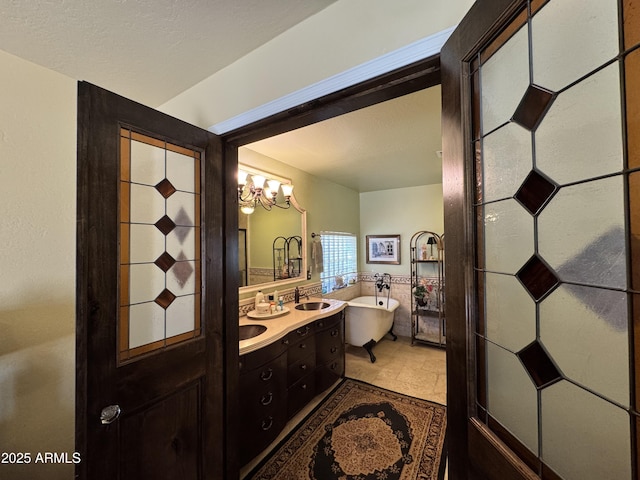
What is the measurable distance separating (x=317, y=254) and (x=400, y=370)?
5.77ft

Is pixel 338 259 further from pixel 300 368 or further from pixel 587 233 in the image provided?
pixel 587 233

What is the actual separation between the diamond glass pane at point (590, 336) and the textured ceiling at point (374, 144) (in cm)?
155

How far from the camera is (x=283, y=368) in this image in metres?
1.97

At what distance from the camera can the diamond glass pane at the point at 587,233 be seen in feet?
1.29

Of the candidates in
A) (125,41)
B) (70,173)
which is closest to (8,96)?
(70,173)

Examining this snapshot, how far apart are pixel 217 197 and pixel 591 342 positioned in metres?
1.46

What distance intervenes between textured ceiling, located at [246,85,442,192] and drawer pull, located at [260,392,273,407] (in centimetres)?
209

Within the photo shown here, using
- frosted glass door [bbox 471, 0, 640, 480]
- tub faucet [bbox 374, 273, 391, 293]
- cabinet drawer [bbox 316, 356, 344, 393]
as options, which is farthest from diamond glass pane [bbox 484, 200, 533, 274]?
tub faucet [bbox 374, 273, 391, 293]

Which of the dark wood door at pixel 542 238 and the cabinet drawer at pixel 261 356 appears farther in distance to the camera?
the cabinet drawer at pixel 261 356

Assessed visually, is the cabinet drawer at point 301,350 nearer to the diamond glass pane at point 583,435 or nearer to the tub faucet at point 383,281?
the diamond glass pane at point 583,435

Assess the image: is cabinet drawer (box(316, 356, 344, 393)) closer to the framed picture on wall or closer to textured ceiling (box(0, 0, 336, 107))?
the framed picture on wall

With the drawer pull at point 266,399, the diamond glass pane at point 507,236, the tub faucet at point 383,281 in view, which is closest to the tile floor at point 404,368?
the tub faucet at point 383,281

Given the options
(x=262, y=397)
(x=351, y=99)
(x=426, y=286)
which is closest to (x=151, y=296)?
(x=262, y=397)

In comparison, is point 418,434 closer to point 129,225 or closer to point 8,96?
point 129,225
